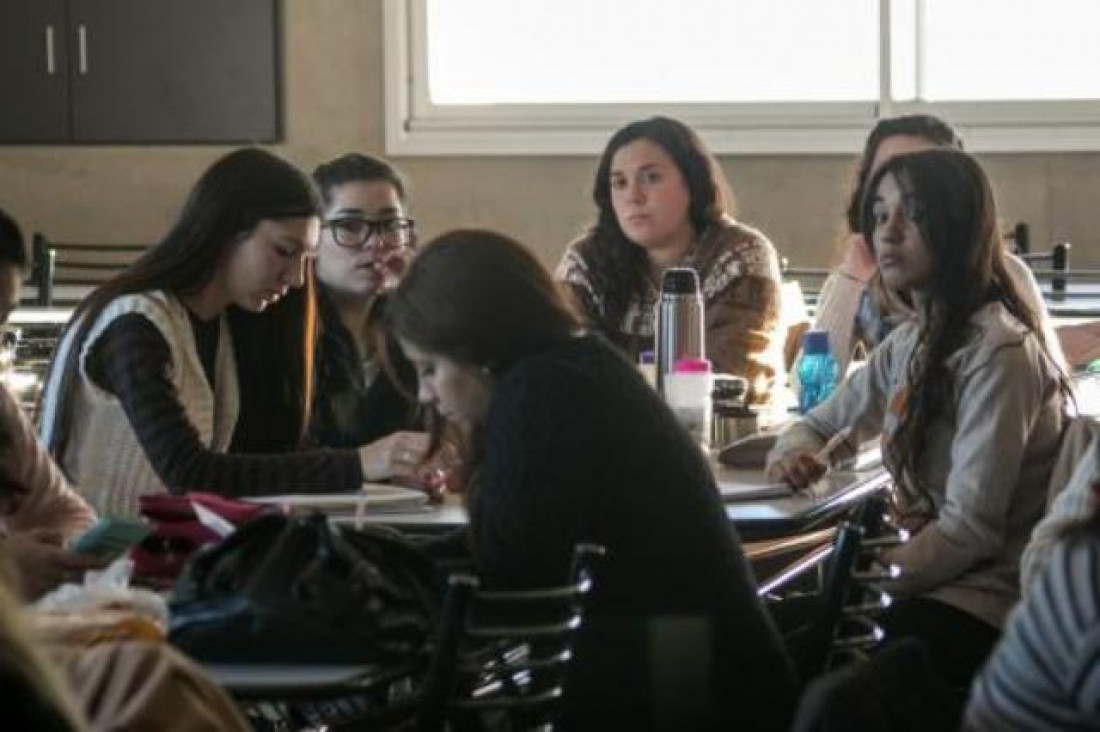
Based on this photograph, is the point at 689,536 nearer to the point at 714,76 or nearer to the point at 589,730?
the point at 589,730

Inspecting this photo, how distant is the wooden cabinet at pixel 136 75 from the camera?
7.73 metres

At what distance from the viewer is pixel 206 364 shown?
148 inches

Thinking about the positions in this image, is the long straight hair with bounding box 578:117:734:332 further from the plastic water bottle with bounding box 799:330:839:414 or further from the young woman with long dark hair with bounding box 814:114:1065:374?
the plastic water bottle with bounding box 799:330:839:414

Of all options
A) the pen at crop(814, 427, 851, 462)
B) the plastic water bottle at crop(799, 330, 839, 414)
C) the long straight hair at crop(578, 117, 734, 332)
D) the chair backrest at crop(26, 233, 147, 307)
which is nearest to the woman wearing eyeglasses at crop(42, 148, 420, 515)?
the pen at crop(814, 427, 851, 462)

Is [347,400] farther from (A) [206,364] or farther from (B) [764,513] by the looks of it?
(B) [764,513]

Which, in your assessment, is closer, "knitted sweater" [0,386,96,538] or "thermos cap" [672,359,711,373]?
"knitted sweater" [0,386,96,538]

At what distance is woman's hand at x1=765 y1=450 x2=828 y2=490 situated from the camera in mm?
3506

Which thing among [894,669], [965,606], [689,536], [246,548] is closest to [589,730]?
[689,536]

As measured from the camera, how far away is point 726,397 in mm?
4137

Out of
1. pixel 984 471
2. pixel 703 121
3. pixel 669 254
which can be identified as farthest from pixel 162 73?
pixel 984 471

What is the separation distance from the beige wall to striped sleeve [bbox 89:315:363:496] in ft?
13.3

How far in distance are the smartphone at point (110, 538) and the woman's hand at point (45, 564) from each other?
0.09ft

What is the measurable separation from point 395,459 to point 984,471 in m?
0.90

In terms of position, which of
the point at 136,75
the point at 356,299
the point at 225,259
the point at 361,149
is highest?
the point at 136,75
